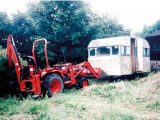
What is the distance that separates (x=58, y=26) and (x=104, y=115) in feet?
40.0

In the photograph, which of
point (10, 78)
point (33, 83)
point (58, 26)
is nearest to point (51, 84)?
point (33, 83)

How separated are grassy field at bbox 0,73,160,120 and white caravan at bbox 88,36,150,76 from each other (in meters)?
4.47

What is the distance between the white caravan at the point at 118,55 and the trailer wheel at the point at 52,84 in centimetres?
510

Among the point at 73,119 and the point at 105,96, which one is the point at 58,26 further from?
the point at 73,119

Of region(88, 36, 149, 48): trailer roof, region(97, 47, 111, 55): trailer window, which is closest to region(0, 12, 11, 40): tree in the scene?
region(88, 36, 149, 48): trailer roof

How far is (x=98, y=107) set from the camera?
8.08 m

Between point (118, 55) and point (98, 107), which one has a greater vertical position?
point (118, 55)

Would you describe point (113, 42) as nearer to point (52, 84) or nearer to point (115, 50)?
point (115, 50)

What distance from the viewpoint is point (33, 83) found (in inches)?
403

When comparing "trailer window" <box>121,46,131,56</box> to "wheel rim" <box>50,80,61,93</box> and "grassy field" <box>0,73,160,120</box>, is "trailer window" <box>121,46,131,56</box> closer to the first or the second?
"grassy field" <box>0,73,160,120</box>

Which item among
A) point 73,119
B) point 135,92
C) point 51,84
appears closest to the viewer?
point 73,119

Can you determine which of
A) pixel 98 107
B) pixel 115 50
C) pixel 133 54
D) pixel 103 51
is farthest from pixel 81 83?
pixel 133 54

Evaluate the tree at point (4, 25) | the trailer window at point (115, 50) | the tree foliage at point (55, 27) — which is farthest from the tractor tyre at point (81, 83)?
the tree at point (4, 25)

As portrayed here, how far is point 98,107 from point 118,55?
7526mm
